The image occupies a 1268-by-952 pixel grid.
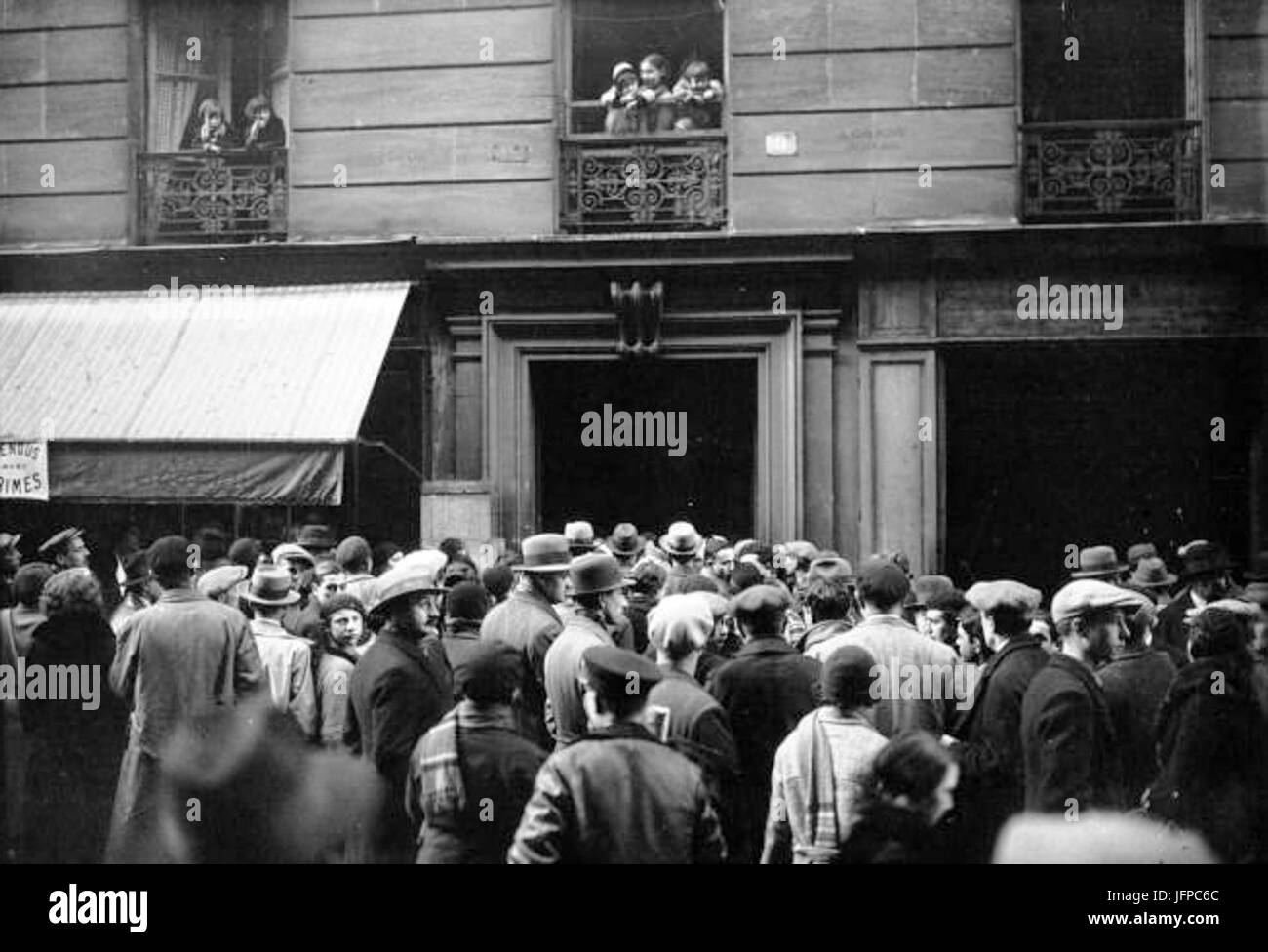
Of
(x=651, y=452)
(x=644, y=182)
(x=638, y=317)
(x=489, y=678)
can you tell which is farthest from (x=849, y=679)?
(x=651, y=452)

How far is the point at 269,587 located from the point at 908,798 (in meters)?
4.18

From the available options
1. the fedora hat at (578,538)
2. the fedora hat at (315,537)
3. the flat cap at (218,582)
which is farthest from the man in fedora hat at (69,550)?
the fedora hat at (578,538)

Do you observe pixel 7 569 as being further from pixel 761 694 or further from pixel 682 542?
pixel 761 694

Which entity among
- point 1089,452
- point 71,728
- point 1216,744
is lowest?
point 71,728

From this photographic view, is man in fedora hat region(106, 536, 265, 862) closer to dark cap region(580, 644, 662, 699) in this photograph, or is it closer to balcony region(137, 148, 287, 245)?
dark cap region(580, 644, 662, 699)

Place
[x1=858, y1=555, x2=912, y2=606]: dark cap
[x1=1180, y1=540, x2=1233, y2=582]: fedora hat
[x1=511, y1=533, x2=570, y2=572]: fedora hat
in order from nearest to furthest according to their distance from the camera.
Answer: [x1=858, y1=555, x2=912, y2=606]: dark cap → [x1=511, y1=533, x2=570, y2=572]: fedora hat → [x1=1180, y1=540, x2=1233, y2=582]: fedora hat

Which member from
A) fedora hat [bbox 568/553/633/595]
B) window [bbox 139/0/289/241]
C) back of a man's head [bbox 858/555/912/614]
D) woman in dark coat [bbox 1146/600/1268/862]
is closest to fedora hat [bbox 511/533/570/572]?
fedora hat [bbox 568/553/633/595]

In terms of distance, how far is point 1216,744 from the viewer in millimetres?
6117

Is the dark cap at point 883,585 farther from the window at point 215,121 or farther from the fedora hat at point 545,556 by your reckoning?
the window at point 215,121

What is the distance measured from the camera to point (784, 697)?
6.52 m

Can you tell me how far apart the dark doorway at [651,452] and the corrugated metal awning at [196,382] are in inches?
77.6

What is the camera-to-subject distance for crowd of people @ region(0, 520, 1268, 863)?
5023 mm

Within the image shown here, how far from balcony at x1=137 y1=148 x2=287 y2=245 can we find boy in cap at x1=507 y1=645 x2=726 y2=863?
1008 cm
